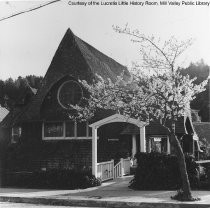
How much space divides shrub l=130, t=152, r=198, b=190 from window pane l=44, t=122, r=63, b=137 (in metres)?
8.68

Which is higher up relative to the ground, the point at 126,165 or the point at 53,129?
the point at 53,129

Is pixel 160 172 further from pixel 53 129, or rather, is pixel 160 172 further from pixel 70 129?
pixel 53 129

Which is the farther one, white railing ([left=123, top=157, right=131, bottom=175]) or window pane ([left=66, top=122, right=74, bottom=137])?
window pane ([left=66, top=122, right=74, bottom=137])

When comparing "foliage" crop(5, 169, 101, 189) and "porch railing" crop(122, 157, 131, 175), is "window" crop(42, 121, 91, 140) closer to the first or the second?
"porch railing" crop(122, 157, 131, 175)

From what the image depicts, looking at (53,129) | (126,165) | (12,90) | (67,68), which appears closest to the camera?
(126,165)

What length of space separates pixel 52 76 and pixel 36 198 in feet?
35.9

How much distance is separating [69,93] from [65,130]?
2.12 metres

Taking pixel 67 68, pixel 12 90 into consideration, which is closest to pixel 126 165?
pixel 67 68

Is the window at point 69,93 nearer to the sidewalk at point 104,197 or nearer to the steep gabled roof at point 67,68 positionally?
the steep gabled roof at point 67,68

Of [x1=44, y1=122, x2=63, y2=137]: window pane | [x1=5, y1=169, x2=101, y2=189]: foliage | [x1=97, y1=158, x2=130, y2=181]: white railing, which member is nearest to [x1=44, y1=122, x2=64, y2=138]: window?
[x1=44, y1=122, x2=63, y2=137]: window pane

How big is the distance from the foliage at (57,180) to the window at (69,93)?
6019 millimetres

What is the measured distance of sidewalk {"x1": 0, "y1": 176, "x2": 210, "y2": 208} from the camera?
36.5 ft

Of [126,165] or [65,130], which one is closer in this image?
[126,165]

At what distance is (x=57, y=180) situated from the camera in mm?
15742
